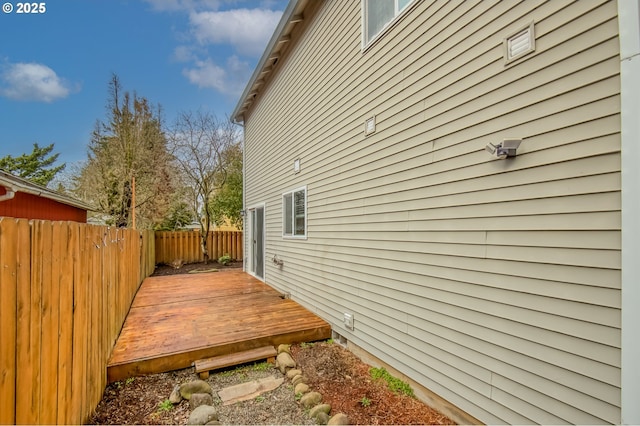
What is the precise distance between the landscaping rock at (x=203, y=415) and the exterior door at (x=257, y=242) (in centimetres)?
563

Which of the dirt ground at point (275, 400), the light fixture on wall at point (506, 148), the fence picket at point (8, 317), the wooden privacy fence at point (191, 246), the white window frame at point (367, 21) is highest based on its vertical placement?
the white window frame at point (367, 21)

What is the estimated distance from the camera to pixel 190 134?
1402 centimetres

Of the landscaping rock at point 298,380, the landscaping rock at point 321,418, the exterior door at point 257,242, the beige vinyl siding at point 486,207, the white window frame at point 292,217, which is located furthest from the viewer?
the exterior door at point 257,242

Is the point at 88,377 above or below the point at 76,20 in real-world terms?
below

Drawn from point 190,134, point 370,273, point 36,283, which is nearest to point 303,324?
point 370,273

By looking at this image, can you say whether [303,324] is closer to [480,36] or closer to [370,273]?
[370,273]

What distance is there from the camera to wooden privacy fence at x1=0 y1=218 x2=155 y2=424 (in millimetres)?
1276

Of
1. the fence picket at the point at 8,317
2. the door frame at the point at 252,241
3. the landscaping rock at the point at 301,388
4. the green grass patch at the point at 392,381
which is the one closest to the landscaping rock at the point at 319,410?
the landscaping rock at the point at 301,388

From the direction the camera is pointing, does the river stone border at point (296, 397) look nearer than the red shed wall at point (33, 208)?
Yes

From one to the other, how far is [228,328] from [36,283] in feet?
9.93

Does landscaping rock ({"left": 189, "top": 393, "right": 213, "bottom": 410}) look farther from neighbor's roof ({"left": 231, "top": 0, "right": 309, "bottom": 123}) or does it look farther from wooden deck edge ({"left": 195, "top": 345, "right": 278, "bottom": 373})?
neighbor's roof ({"left": 231, "top": 0, "right": 309, "bottom": 123})

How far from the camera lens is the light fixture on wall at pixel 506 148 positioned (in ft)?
6.88

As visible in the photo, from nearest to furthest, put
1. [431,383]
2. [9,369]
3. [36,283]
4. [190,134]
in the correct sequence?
[9,369] < [36,283] < [431,383] < [190,134]

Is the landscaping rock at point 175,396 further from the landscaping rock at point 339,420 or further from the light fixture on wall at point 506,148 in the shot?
the light fixture on wall at point 506,148
